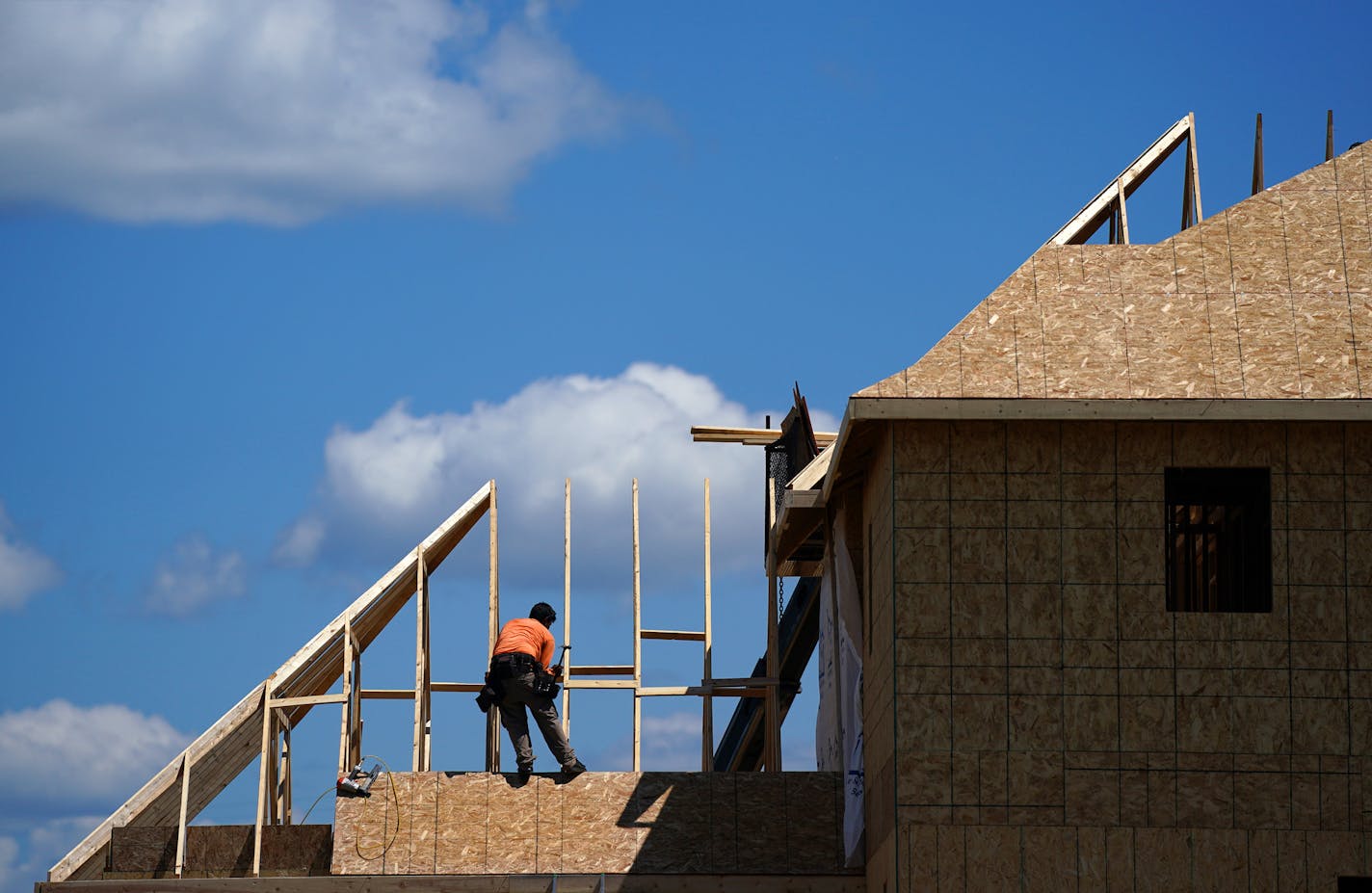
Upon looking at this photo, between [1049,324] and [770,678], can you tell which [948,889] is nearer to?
[1049,324]

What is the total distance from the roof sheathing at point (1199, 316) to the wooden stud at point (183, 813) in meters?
8.04

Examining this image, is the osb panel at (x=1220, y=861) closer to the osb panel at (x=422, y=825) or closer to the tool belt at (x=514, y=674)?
the tool belt at (x=514, y=674)

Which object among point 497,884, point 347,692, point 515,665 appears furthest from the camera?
point 347,692

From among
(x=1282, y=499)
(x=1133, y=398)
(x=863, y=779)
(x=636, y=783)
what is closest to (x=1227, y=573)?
(x=1282, y=499)

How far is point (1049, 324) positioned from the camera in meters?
16.0

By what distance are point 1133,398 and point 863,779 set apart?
14.8 ft

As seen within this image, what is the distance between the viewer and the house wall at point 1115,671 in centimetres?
1492

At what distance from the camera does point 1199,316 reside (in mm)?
16016

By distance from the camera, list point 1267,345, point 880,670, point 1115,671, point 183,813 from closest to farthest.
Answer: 1. point 1115,671
2. point 1267,345
3. point 880,670
4. point 183,813

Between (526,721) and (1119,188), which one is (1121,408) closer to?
(1119,188)

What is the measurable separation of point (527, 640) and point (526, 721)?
0.84 metres

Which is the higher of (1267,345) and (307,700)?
(1267,345)

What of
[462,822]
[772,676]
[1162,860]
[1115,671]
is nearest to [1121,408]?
[1115,671]

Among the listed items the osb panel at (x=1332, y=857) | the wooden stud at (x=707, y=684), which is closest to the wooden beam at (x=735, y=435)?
the wooden stud at (x=707, y=684)
